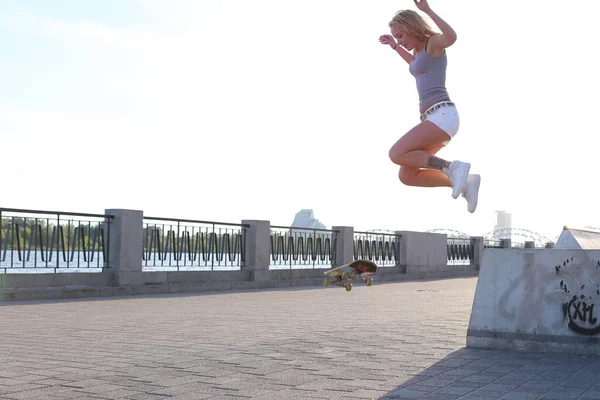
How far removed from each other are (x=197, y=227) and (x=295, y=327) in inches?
427

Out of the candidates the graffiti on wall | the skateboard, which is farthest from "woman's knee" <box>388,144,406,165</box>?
the graffiti on wall

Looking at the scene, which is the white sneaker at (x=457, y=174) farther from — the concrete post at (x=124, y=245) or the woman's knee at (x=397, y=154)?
the concrete post at (x=124, y=245)

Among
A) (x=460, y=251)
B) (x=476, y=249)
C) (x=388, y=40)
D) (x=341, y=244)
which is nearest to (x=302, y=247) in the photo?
(x=341, y=244)

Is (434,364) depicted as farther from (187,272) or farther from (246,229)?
(246,229)

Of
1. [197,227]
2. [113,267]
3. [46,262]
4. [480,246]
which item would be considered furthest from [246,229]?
[480,246]

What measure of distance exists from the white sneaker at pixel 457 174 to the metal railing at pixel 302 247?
56.4 ft

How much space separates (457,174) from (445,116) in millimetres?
414

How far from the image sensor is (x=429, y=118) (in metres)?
5.18

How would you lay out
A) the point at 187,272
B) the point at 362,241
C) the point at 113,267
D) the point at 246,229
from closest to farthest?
the point at 113,267 < the point at 187,272 < the point at 246,229 < the point at 362,241

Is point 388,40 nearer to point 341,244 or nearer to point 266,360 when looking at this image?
point 266,360

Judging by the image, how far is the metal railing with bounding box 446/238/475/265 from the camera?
34281mm

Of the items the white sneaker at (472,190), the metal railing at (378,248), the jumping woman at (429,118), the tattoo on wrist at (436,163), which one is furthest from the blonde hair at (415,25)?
the metal railing at (378,248)

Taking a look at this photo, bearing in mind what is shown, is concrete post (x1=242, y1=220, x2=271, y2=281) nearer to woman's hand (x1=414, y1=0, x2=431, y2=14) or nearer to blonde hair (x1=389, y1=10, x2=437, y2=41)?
blonde hair (x1=389, y1=10, x2=437, y2=41)

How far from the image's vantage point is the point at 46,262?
15.8 m
